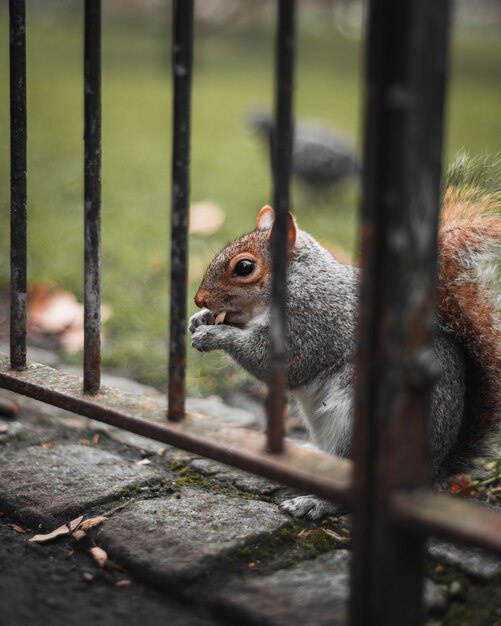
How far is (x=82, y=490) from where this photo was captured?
1.55 metres

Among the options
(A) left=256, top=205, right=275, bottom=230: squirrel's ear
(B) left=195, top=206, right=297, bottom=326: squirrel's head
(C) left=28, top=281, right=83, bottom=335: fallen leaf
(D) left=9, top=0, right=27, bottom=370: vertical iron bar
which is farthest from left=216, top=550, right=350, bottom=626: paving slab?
(C) left=28, top=281, right=83, bottom=335: fallen leaf

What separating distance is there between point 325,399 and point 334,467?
639 mm

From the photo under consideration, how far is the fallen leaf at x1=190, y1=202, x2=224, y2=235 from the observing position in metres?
3.82

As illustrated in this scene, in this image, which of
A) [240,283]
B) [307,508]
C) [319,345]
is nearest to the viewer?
[307,508]

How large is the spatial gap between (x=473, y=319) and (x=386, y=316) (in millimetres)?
692

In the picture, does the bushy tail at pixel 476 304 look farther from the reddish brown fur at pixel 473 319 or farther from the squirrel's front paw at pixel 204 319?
the squirrel's front paw at pixel 204 319

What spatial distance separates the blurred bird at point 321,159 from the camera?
5055 mm

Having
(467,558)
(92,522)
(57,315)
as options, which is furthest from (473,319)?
(57,315)

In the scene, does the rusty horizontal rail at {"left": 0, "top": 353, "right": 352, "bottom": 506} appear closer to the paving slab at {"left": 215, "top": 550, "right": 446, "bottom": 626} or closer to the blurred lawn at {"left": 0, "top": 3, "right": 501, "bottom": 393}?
the paving slab at {"left": 215, "top": 550, "right": 446, "bottom": 626}

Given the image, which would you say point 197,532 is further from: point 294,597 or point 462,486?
point 462,486

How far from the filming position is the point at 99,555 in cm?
133

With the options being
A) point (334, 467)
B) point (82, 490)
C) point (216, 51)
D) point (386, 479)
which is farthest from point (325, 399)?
point (216, 51)

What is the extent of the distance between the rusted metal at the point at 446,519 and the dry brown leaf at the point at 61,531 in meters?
0.68

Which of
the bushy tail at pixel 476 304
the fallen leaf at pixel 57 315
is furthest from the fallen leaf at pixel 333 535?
the fallen leaf at pixel 57 315
